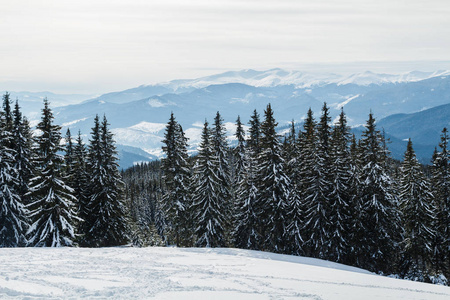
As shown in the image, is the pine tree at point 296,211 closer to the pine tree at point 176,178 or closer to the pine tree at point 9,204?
the pine tree at point 176,178

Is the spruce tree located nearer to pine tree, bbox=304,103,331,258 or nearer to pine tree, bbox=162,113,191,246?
pine tree, bbox=304,103,331,258

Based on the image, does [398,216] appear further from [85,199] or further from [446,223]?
[85,199]

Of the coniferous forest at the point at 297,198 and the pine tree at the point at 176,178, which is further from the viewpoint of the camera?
the pine tree at the point at 176,178

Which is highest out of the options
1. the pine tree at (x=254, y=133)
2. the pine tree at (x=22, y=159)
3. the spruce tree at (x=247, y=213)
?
the pine tree at (x=254, y=133)

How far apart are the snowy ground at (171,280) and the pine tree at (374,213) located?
1800 centimetres

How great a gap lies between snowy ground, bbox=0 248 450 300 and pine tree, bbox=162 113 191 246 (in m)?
17.7

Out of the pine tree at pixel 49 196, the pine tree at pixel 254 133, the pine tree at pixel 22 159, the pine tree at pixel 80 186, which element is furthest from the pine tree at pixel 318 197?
the pine tree at pixel 22 159

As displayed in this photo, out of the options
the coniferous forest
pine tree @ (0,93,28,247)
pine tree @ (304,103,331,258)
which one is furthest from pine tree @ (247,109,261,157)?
pine tree @ (0,93,28,247)

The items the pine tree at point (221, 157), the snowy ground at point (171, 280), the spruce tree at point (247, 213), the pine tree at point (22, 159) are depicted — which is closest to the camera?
the snowy ground at point (171, 280)

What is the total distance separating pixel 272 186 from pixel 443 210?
16.9 metres

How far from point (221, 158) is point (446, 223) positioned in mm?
23644

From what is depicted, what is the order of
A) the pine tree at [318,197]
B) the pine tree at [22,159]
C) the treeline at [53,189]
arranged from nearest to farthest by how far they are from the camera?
1. the treeline at [53,189]
2. the pine tree at [22,159]
3. the pine tree at [318,197]

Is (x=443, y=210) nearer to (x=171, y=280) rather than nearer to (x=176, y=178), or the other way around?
(x=176, y=178)

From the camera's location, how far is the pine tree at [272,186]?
1383 inches
